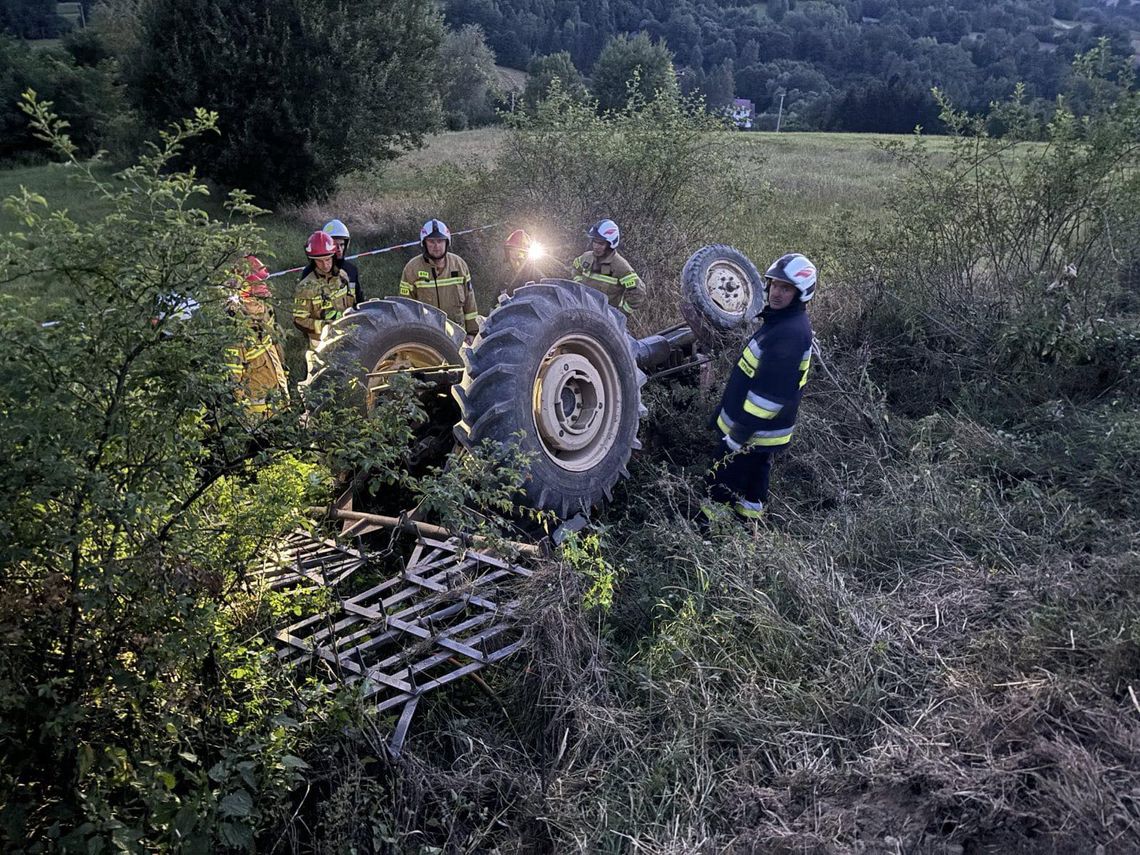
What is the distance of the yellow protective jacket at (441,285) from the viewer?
680cm

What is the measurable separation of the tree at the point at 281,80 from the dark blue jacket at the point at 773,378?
37.7ft

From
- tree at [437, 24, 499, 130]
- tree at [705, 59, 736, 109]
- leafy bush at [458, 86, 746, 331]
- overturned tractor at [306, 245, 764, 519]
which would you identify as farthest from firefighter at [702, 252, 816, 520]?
tree at [705, 59, 736, 109]

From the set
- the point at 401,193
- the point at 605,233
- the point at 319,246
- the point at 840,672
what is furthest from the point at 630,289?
the point at 401,193

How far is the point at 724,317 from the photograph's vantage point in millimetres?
6852

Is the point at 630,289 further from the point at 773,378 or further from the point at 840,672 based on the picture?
the point at 840,672

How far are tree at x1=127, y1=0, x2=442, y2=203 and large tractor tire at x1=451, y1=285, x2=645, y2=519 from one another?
11.2 metres

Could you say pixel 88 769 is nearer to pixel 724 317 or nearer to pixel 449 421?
pixel 449 421

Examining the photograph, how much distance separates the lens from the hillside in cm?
6259

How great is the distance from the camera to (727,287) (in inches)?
276

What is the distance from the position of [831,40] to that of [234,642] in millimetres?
99578

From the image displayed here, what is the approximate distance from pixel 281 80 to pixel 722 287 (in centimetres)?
1038

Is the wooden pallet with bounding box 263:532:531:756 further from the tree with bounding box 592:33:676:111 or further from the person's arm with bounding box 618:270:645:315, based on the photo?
the tree with bounding box 592:33:676:111

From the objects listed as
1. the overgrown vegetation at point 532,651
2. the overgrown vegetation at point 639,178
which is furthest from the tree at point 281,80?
the overgrown vegetation at point 532,651

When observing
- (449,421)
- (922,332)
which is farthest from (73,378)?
(922,332)
